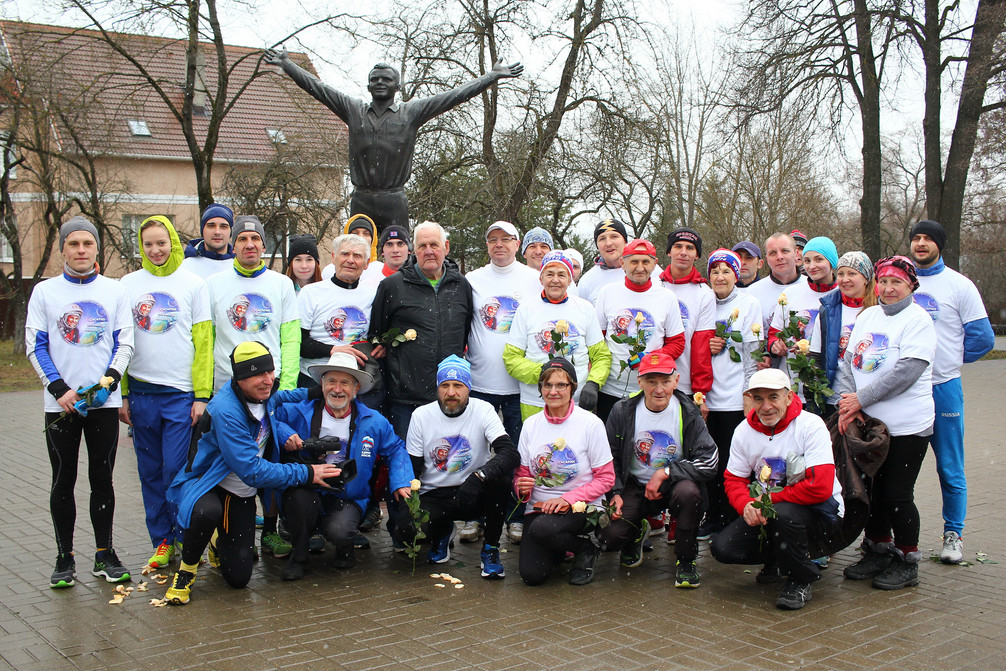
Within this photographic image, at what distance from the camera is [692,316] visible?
5.96 metres

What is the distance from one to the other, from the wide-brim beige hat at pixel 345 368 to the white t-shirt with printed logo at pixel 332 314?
0.57 meters

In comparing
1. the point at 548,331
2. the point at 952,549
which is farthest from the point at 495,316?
the point at 952,549

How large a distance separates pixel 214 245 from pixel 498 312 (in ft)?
6.57

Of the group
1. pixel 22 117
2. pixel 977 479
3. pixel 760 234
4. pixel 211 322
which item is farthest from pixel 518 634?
pixel 22 117

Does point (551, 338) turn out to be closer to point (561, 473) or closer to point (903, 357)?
point (561, 473)

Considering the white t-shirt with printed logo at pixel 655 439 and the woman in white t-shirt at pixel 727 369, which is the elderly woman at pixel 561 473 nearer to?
the white t-shirt with printed logo at pixel 655 439

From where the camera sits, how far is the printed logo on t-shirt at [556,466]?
5.24 meters

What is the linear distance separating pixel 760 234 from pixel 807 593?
18.4m

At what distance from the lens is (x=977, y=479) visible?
26.1 ft

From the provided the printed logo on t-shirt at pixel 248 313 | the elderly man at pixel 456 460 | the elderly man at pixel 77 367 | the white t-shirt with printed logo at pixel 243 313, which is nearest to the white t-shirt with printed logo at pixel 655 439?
the elderly man at pixel 456 460

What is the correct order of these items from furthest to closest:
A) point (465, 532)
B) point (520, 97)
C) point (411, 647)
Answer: point (520, 97), point (465, 532), point (411, 647)

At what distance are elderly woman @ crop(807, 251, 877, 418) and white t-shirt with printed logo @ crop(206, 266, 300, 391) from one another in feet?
11.3

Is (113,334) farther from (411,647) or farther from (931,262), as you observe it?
(931,262)

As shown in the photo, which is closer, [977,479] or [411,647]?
[411,647]
